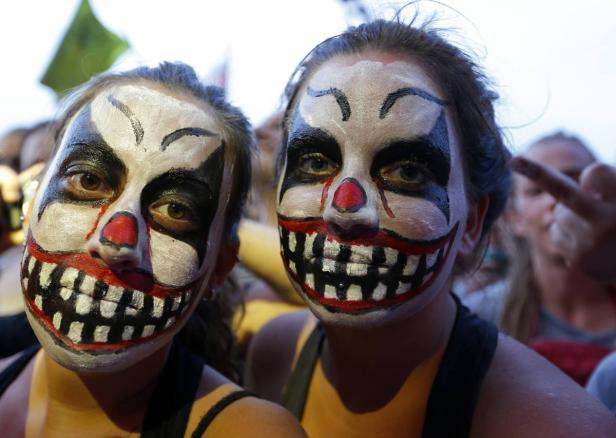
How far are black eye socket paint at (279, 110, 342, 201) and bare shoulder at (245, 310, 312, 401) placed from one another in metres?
0.81

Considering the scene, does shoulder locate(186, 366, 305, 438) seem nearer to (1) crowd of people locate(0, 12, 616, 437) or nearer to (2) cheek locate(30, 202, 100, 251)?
(1) crowd of people locate(0, 12, 616, 437)

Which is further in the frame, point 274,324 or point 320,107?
point 274,324

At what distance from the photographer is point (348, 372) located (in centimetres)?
206

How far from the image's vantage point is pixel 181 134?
1.79 meters

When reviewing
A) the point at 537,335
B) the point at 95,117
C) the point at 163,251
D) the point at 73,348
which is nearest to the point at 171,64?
the point at 95,117

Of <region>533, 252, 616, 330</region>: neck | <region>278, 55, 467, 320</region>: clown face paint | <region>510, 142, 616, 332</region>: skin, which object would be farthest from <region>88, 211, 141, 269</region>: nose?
<region>533, 252, 616, 330</region>: neck

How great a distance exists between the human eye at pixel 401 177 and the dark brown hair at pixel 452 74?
0.27 meters

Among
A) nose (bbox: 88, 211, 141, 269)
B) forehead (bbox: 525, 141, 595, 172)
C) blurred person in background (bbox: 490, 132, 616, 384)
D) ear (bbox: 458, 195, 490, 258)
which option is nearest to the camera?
nose (bbox: 88, 211, 141, 269)

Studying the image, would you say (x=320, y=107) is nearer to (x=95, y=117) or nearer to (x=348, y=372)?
(x=95, y=117)

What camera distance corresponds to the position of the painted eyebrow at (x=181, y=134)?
1.76m

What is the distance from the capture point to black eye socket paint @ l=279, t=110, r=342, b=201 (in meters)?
1.83

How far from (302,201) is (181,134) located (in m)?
0.42

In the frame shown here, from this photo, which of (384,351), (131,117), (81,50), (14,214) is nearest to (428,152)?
(384,351)

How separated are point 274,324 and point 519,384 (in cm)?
115
